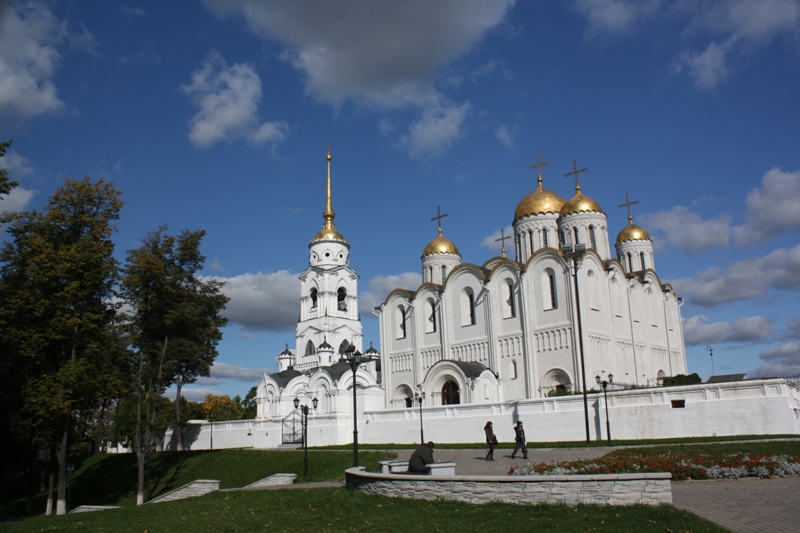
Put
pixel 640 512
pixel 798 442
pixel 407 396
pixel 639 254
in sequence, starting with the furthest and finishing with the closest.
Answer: pixel 639 254 → pixel 407 396 → pixel 798 442 → pixel 640 512

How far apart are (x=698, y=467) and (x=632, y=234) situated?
124 ft

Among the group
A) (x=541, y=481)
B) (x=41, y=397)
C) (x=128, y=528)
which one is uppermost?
(x=41, y=397)

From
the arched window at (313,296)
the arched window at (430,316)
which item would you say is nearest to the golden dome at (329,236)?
the arched window at (313,296)

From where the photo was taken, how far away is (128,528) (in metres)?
11.9

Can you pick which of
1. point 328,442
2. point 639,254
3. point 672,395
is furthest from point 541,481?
point 639,254

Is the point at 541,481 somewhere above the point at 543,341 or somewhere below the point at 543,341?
below

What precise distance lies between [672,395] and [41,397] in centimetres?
2368

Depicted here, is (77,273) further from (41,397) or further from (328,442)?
(328,442)

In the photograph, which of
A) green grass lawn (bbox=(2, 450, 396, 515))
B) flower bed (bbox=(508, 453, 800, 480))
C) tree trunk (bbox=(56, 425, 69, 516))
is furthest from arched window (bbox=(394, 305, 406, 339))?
flower bed (bbox=(508, 453, 800, 480))

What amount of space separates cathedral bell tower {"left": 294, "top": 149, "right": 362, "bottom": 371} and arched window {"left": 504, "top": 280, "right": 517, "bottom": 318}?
64.9ft

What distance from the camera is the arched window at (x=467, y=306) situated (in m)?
42.2

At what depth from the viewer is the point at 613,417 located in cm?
2705

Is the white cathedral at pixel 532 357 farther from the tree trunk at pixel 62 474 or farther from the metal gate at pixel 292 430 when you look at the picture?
the tree trunk at pixel 62 474

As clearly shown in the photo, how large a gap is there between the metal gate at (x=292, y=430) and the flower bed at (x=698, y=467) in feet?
81.4
